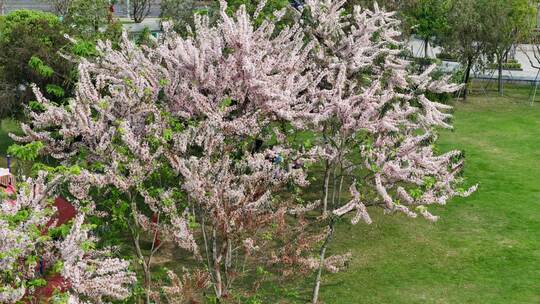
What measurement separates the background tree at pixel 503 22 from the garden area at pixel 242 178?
13.3 meters

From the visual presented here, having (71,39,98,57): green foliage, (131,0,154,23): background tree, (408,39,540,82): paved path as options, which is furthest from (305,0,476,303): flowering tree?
(131,0,154,23): background tree

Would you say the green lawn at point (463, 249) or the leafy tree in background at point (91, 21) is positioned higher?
the leafy tree in background at point (91, 21)

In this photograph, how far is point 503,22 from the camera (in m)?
38.6

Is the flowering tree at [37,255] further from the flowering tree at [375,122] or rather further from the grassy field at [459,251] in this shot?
the flowering tree at [375,122]

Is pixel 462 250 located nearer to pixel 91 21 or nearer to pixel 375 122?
pixel 375 122

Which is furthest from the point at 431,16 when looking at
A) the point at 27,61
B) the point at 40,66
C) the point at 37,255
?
the point at 37,255

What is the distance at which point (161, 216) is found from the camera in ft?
54.1

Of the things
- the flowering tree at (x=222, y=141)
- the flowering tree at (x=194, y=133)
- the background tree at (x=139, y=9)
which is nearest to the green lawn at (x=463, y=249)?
the flowering tree at (x=222, y=141)

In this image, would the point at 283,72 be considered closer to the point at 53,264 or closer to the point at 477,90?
the point at 53,264

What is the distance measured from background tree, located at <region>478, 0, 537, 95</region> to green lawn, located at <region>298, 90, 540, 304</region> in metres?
11.9

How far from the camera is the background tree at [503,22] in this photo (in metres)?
38.6

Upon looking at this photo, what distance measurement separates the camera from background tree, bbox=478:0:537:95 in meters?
38.6

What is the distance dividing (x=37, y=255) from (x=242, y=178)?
16.8 ft

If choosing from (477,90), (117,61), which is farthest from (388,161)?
(477,90)
